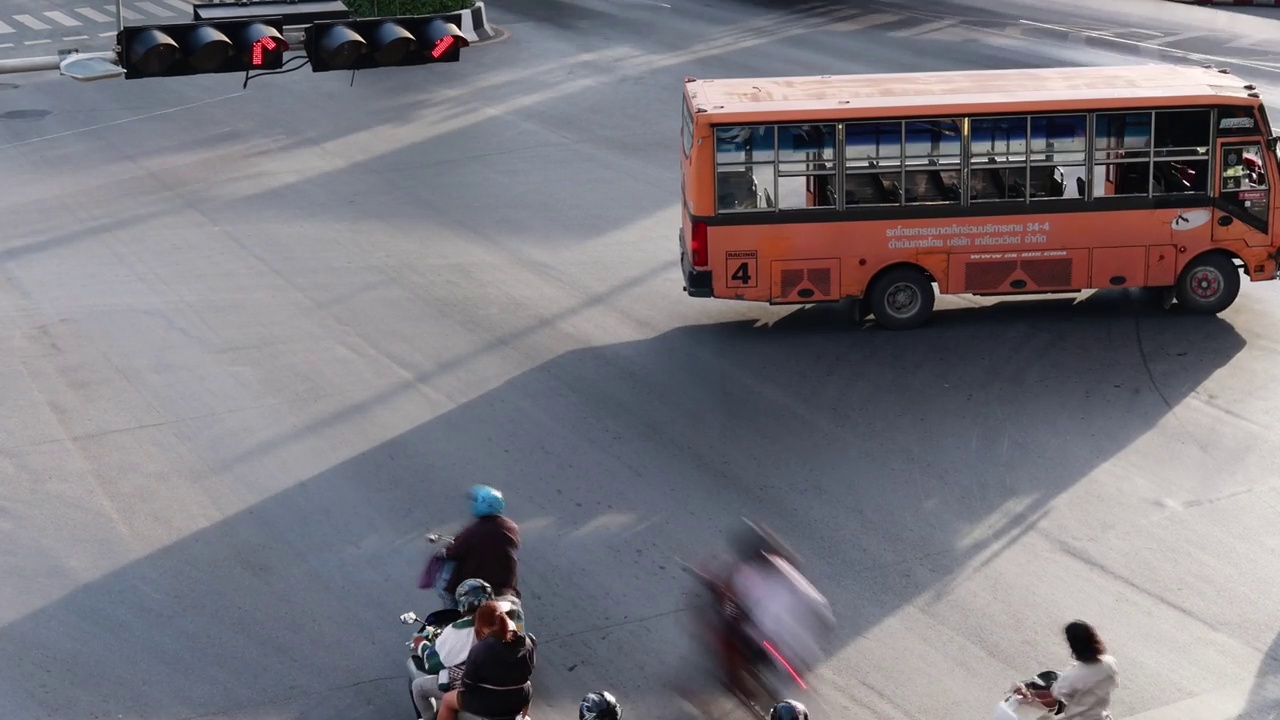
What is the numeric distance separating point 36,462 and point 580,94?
690 inches

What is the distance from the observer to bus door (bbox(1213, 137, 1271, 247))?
59.4 feet

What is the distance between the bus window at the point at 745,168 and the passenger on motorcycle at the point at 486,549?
7920mm

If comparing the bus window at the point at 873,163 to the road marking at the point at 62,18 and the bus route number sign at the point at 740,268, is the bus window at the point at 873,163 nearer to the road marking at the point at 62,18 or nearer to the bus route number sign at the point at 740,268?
the bus route number sign at the point at 740,268

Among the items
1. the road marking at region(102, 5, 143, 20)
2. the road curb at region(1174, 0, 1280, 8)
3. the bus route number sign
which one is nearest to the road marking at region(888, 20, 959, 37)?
the road curb at region(1174, 0, 1280, 8)

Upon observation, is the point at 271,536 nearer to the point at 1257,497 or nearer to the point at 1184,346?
the point at 1257,497

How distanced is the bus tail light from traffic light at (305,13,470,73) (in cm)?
347

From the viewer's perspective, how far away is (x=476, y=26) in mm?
36906

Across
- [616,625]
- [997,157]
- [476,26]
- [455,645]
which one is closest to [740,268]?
[997,157]

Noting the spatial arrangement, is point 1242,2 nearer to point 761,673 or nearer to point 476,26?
point 476,26

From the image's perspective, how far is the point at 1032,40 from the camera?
33.7 m

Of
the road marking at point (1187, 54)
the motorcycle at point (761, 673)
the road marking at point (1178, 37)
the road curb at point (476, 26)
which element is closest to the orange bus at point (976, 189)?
the motorcycle at point (761, 673)

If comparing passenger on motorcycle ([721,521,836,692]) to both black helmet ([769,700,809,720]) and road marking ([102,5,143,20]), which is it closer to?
black helmet ([769,700,809,720])

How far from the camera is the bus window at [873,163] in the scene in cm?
1784

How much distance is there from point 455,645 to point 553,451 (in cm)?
565
